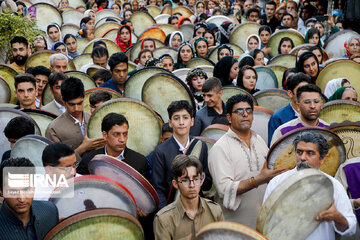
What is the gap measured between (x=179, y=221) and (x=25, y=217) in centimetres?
101

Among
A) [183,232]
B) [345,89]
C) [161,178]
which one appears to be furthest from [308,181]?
[345,89]

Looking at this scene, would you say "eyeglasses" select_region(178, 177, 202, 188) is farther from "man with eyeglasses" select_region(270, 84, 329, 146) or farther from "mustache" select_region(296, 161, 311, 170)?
"man with eyeglasses" select_region(270, 84, 329, 146)

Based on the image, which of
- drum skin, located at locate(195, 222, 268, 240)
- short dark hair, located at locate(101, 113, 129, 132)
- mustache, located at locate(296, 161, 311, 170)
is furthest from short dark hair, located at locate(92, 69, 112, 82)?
drum skin, located at locate(195, 222, 268, 240)

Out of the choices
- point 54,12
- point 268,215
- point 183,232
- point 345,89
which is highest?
point 54,12

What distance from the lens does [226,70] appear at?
6.79m

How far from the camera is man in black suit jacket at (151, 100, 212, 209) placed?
4.13 m

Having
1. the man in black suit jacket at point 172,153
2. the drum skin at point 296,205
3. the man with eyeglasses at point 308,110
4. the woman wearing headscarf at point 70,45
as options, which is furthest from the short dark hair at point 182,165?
the woman wearing headscarf at point 70,45

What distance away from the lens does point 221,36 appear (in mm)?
10664

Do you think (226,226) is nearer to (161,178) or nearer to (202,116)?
(161,178)

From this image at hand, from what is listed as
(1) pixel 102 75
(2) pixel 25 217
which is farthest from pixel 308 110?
(1) pixel 102 75

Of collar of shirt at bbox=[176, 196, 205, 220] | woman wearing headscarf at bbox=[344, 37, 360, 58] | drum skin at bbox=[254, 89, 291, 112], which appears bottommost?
collar of shirt at bbox=[176, 196, 205, 220]

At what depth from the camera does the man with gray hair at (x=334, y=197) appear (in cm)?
329

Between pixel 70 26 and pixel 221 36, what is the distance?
4.30 meters

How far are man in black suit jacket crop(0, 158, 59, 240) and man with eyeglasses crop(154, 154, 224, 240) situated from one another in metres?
0.71
